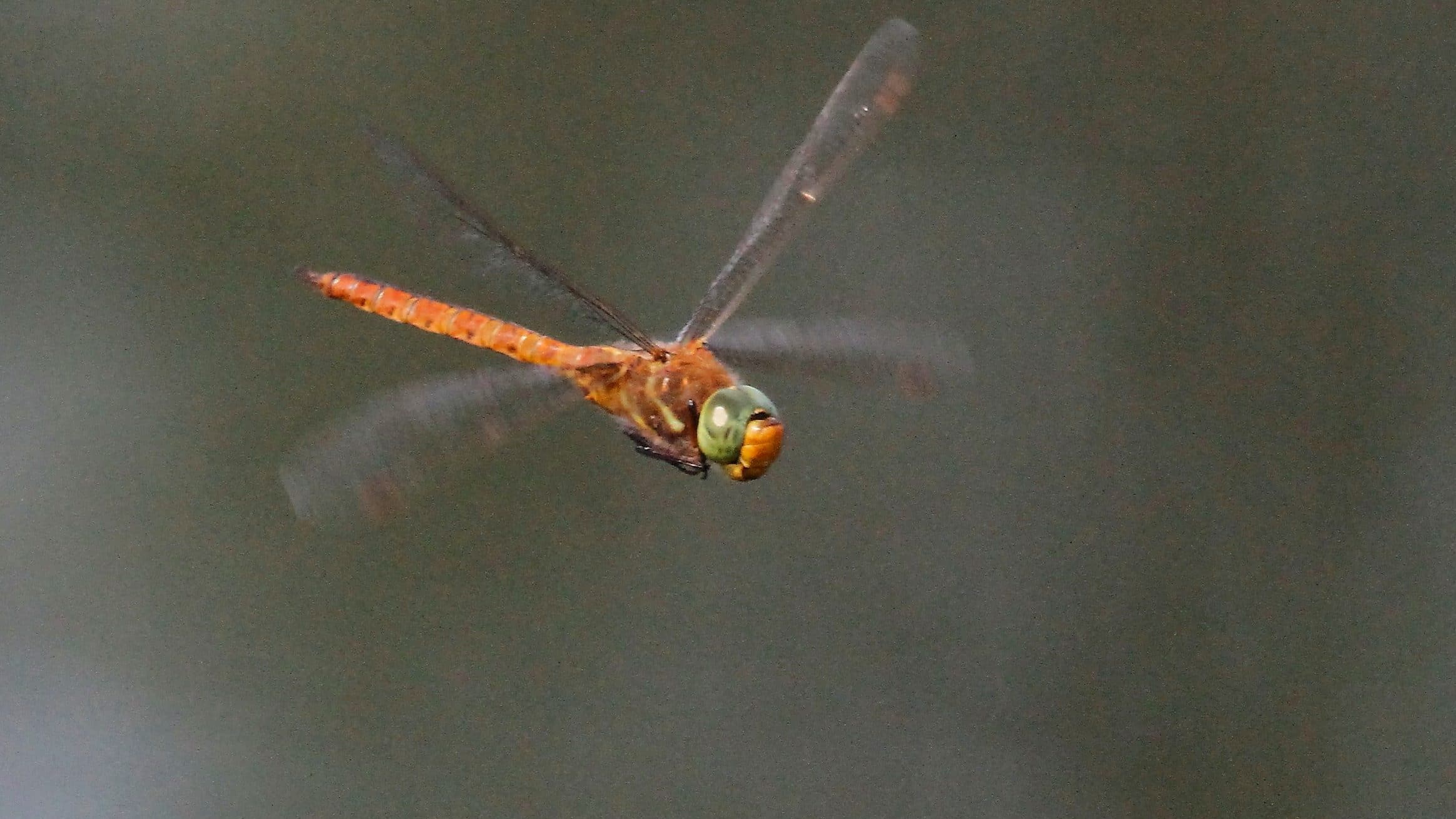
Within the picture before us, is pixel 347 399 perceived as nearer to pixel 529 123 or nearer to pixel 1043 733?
pixel 529 123

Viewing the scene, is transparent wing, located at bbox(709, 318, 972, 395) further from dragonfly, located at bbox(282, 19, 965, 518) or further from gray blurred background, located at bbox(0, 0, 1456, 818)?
gray blurred background, located at bbox(0, 0, 1456, 818)

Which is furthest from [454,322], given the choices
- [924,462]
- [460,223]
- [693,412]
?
[924,462]

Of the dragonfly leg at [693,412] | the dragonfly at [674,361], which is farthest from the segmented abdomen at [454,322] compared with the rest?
the dragonfly leg at [693,412]

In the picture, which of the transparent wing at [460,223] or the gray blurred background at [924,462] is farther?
the gray blurred background at [924,462]

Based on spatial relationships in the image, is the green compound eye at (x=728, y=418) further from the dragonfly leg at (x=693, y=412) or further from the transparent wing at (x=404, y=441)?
the transparent wing at (x=404, y=441)

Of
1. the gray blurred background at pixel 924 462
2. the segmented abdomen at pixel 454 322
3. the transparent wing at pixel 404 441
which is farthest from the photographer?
the gray blurred background at pixel 924 462
